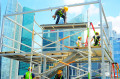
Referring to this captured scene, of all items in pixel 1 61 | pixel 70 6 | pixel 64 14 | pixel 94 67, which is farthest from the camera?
pixel 94 67

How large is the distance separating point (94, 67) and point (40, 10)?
→ 134 feet

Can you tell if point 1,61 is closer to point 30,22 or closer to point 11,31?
point 11,31

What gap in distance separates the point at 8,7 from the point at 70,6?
12.4m

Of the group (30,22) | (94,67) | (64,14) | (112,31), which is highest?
(112,31)

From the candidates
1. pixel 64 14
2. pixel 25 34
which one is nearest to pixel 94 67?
pixel 25 34

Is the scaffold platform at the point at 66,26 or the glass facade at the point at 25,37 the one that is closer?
the scaffold platform at the point at 66,26

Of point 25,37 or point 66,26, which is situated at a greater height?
point 25,37

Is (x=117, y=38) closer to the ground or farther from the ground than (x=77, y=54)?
farther from the ground

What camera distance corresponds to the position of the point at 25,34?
25969mm

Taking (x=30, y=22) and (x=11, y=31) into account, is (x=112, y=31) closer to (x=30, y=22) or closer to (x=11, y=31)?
(x=30, y=22)

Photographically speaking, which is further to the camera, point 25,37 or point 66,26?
point 25,37

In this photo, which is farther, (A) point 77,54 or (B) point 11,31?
(B) point 11,31

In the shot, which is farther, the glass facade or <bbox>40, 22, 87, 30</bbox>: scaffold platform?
the glass facade

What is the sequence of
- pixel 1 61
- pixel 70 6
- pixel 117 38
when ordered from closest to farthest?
pixel 70 6
pixel 1 61
pixel 117 38
